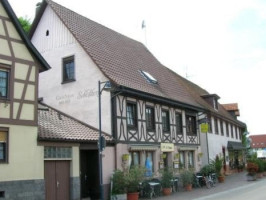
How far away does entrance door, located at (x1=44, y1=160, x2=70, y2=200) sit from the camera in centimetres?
1680

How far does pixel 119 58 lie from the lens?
2519 cm

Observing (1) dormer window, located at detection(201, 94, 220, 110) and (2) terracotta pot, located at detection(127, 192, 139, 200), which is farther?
(1) dormer window, located at detection(201, 94, 220, 110)

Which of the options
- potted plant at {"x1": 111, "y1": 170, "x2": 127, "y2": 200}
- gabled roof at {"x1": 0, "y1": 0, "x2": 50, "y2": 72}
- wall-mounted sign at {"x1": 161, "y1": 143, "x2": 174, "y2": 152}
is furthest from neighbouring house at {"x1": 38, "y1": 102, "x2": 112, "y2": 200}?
wall-mounted sign at {"x1": 161, "y1": 143, "x2": 174, "y2": 152}

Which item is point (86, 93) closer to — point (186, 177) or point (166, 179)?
point (166, 179)

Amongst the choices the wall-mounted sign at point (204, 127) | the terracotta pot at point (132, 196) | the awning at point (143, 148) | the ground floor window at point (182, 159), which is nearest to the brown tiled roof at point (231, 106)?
the wall-mounted sign at point (204, 127)

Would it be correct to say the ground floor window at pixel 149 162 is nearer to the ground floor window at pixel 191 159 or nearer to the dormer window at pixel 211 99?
the ground floor window at pixel 191 159

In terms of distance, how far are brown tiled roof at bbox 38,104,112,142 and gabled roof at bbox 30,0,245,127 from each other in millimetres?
2998

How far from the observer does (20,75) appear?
53.0ft

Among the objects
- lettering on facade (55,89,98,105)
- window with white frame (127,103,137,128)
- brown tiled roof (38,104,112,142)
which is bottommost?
brown tiled roof (38,104,112,142)

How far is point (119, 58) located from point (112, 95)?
4.94m

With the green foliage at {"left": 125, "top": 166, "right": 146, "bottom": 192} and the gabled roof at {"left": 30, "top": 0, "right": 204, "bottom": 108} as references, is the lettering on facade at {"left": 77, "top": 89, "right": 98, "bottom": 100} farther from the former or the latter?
the green foliage at {"left": 125, "top": 166, "right": 146, "bottom": 192}

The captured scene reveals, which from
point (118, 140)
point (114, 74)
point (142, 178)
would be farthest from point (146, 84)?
point (142, 178)

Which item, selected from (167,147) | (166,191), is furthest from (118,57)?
(166,191)

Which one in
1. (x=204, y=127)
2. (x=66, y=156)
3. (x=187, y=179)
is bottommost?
(x=187, y=179)
